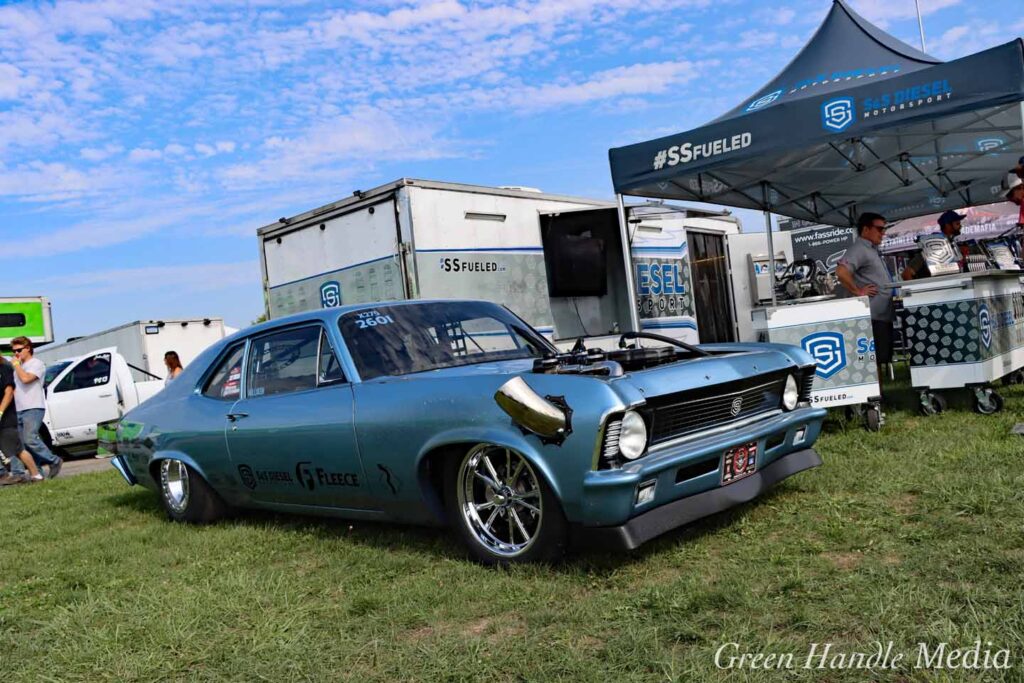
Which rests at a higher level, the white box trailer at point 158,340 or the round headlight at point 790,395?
the white box trailer at point 158,340

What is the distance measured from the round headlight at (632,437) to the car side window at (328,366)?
1753mm

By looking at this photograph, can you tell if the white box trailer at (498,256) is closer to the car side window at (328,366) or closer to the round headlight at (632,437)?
the car side window at (328,366)

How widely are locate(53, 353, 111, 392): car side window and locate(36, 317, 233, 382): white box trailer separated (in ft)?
7.25

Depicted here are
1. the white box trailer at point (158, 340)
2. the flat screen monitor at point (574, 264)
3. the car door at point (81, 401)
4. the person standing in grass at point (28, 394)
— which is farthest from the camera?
the white box trailer at point (158, 340)

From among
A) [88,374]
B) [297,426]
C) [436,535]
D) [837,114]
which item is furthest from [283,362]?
[88,374]

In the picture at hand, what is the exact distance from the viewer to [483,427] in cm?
360

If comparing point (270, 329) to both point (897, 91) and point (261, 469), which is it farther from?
point (897, 91)

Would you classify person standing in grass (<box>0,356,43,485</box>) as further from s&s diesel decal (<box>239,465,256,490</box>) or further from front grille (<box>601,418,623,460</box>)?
front grille (<box>601,418,623,460</box>)

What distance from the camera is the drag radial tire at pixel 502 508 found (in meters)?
3.49

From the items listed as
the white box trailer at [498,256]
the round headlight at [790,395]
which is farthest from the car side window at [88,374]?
the round headlight at [790,395]

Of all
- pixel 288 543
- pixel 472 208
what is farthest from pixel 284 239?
pixel 288 543

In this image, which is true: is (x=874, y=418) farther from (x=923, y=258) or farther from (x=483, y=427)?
(x=483, y=427)

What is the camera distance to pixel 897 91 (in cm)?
641

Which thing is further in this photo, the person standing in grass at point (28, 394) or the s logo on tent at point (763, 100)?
the person standing in grass at point (28, 394)
